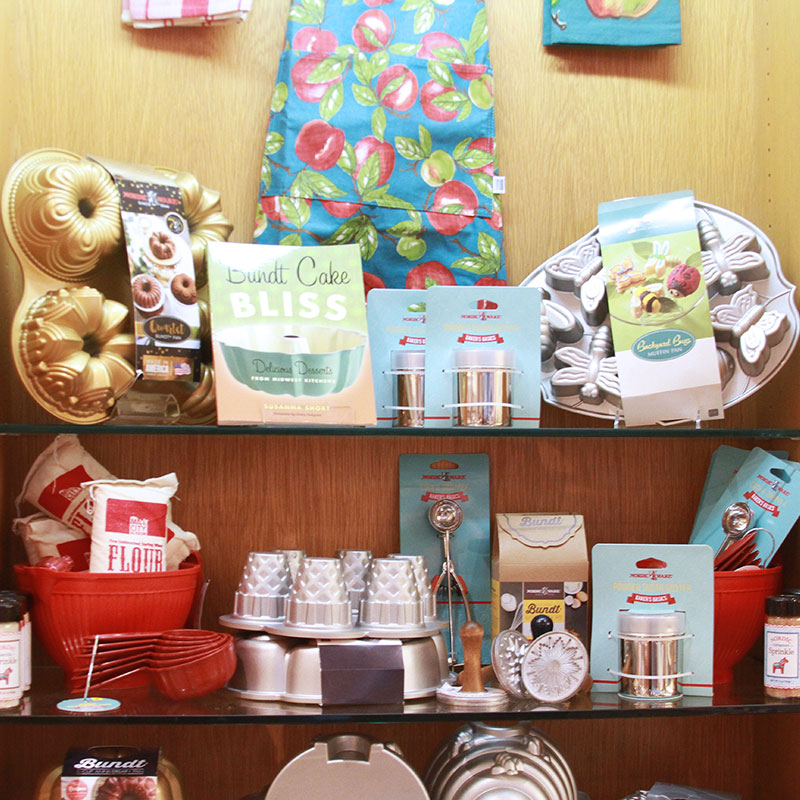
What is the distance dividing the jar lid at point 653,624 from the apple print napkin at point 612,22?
1040mm

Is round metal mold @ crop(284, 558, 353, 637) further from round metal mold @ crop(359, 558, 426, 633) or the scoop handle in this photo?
the scoop handle

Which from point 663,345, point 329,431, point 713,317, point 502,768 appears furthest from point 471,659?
point 713,317

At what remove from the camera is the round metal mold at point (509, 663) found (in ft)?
5.11

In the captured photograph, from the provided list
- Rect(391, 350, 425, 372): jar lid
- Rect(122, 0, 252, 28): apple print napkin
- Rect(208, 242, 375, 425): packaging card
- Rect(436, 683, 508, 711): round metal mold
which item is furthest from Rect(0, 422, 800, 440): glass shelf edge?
Rect(122, 0, 252, 28): apple print napkin

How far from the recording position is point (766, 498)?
5.53 feet

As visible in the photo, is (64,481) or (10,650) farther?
(64,481)

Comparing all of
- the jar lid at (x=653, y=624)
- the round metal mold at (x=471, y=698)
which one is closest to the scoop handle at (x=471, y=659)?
the round metal mold at (x=471, y=698)

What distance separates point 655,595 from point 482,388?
1.43 feet

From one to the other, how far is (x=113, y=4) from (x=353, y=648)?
1205mm

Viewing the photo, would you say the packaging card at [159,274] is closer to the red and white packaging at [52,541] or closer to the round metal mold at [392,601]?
the red and white packaging at [52,541]

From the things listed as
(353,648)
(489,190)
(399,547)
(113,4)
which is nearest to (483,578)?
(399,547)

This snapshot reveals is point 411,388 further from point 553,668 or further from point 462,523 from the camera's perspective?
point 553,668

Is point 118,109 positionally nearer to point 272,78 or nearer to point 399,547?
point 272,78

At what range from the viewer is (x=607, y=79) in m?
1.91
